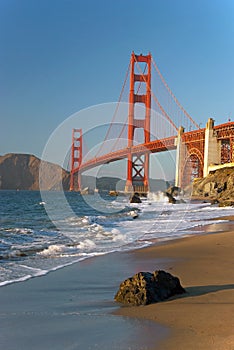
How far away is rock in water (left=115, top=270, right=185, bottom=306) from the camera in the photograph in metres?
4.03

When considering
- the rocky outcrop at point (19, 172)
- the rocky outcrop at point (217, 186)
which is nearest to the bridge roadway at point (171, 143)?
the rocky outcrop at point (217, 186)

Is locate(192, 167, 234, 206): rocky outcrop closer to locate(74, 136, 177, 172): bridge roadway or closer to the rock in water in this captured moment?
locate(74, 136, 177, 172): bridge roadway

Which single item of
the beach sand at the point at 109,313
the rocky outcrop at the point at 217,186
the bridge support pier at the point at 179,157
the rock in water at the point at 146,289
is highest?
the bridge support pier at the point at 179,157

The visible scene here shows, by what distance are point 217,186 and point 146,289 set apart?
36.9m

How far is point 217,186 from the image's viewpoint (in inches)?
1565

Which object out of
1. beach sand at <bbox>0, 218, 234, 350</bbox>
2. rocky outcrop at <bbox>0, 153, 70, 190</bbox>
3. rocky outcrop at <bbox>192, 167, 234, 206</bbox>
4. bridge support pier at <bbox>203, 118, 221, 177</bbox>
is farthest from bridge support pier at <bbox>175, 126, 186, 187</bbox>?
rocky outcrop at <bbox>0, 153, 70, 190</bbox>

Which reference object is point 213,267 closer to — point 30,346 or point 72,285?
point 72,285

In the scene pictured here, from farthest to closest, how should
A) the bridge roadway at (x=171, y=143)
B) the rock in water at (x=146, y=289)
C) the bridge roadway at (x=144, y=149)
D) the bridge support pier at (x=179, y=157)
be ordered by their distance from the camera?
the bridge support pier at (x=179, y=157)
the bridge roadway at (x=144, y=149)
the bridge roadway at (x=171, y=143)
the rock in water at (x=146, y=289)

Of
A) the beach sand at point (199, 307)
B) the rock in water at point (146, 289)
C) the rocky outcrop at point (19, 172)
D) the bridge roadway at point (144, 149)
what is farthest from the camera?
the rocky outcrop at point (19, 172)

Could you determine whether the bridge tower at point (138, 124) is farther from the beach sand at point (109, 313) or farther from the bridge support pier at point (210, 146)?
the beach sand at point (109, 313)

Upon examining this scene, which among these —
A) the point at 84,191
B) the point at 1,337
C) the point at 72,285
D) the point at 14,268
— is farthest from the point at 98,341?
the point at 84,191

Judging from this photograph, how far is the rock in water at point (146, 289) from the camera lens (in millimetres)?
4027

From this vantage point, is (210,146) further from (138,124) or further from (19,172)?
(19,172)

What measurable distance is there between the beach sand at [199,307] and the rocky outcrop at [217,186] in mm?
29881
